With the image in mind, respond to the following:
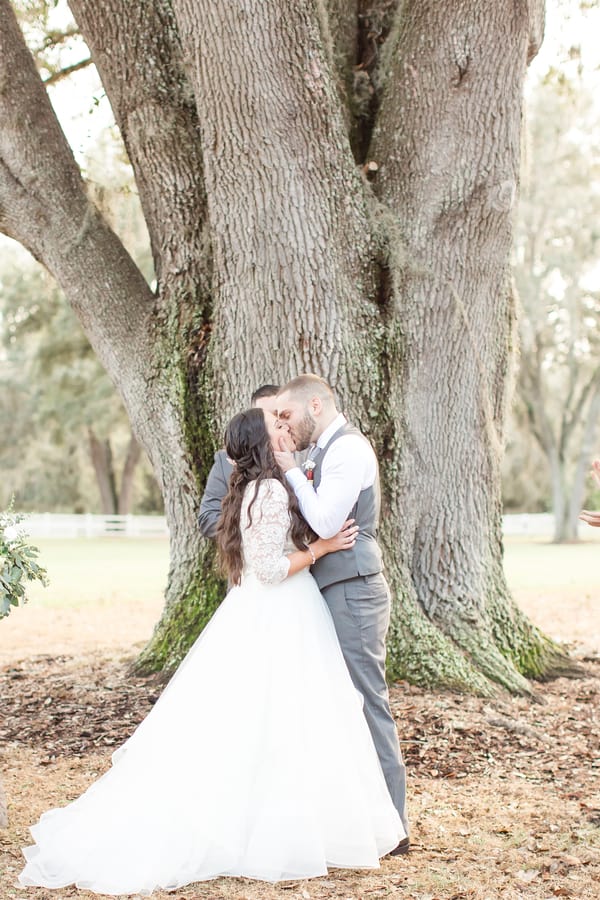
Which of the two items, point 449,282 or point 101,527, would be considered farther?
point 101,527

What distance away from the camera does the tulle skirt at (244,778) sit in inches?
161

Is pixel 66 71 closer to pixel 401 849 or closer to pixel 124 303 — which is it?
pixel 124 303

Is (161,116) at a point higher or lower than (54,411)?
lower

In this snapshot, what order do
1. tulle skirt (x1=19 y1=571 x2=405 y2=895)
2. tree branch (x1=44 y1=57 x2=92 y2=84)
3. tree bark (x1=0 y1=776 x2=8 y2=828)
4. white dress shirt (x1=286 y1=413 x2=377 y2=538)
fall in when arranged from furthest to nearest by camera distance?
tree branch (x1=44 y1=57 x2=92 y2=84), tree bark (x1=0 y1=776 x2=8 y2=828), white dress shirt (x1=286 y1=413 x2=377 y2=538), tulle skirt (x1=19 y1=571 x2=405 y2=895)

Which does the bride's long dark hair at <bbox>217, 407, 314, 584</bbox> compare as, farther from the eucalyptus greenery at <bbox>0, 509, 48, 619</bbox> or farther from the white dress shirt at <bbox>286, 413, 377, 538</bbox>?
the eucalyptus greenery at <bbox>0, 509, 48, 619</bbox>

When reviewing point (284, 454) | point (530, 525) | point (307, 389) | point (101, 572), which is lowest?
point (101, 572)

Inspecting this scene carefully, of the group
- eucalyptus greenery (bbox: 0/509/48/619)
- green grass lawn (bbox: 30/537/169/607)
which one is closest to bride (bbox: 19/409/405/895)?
eucalyptus greenery (bbox: 0/509/48/619)

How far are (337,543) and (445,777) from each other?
208 cm

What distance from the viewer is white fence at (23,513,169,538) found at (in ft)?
125

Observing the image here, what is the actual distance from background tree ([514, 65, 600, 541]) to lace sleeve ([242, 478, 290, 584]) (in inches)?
943

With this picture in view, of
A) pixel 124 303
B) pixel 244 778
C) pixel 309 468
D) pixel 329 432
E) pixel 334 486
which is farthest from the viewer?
pixel 124 303

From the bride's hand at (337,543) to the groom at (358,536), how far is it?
0.08 m

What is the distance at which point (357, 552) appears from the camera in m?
4.56

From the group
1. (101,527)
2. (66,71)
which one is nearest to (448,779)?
(66,71)
